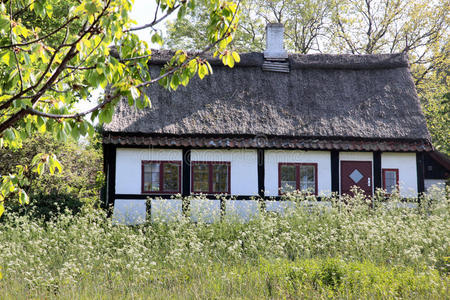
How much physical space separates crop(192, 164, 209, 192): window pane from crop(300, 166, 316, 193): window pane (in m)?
2.90

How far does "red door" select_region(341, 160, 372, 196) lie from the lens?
13117 millimetres

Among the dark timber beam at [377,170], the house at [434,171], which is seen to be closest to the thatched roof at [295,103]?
the dark timber beam at [377,170]

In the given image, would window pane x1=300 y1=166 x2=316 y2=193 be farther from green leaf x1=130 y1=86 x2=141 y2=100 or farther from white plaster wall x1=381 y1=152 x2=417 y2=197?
green leaf x1=130 y1=86 x2=141 y2=100

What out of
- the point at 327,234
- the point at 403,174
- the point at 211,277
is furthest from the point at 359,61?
the point at 211,277

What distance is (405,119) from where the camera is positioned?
13.7 meters

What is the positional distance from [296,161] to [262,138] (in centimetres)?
127

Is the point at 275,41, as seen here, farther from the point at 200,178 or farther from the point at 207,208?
the point at 207,208

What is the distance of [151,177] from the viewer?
12.4 metres

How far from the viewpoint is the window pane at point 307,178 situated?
1302cm

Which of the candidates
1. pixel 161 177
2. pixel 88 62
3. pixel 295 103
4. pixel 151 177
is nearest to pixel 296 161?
pixel 295 103

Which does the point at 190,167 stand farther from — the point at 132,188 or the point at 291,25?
the point at 291,25

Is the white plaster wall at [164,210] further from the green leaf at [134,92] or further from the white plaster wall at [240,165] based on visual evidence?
the green leaf at [134,92]

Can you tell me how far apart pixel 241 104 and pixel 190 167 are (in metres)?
2.64

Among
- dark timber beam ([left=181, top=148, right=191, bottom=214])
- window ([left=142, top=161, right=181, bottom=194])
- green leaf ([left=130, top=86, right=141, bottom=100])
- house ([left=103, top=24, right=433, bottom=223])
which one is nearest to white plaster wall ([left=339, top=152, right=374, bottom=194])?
house ([left=103, top=24, right=433, bottom=223])
